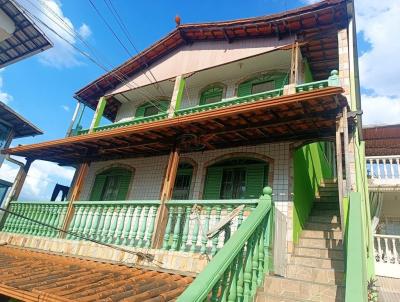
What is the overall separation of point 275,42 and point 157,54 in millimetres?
5076

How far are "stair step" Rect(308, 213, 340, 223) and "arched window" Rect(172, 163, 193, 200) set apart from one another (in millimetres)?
3519

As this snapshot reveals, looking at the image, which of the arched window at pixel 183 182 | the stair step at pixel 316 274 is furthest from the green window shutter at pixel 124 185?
the stair step at pixel 316 274

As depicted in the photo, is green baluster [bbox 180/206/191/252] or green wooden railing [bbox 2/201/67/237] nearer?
green baluster [bbox 180/206/191/252]

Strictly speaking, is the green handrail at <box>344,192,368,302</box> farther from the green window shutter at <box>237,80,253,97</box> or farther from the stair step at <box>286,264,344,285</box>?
the green window shutter at <box>237,80,253,97</box>

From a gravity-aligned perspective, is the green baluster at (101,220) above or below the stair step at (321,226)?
below

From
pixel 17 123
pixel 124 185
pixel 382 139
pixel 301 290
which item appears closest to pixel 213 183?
pixel 124 185

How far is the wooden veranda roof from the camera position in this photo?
5324mm

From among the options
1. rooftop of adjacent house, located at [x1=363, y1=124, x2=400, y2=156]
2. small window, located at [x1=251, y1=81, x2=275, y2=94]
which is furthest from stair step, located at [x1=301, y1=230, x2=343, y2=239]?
rooftop of adjacent house, located at [x1=363, y1=124, x2=400, y2=156]

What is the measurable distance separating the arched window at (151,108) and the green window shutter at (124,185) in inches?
111

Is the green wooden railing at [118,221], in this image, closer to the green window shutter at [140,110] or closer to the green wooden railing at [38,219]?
the green wooden railing at [38,219]

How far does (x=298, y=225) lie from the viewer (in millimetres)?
6465

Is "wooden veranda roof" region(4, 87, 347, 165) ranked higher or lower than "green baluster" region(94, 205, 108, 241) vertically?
higher

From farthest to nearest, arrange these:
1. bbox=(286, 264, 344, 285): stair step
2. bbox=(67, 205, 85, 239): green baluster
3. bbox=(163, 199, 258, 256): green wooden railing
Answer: bbox=(67, 205, 85, 239): green baluster < bbox=(163, 199, 258, 256): green wooden railing < bbox=(286, 264, 344, 285): stair step

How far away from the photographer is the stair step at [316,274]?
4.41m
